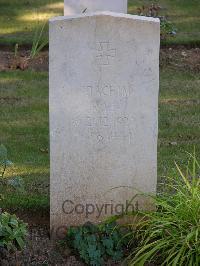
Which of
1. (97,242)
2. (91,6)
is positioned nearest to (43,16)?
(91,6)

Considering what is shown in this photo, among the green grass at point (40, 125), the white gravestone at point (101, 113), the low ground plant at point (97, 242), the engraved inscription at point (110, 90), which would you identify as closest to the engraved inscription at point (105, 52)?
the white gravestone at point (101, 113)

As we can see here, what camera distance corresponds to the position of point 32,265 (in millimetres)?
4648

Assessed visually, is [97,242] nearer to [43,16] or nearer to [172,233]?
[172,233]

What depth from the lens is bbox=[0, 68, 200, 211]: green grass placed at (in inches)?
243

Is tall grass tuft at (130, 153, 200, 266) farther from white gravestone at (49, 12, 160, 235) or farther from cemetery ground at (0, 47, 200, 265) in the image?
cemetery ground at (0, 47, 200, 265)

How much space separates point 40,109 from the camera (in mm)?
8320

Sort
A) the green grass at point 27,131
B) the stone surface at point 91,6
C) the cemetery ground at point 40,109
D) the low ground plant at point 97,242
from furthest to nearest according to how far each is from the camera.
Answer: the stone surface at point 91,6
the green grass at point 27,131
the cemetery ground at point 40,109
the low ground plant at point 97,242

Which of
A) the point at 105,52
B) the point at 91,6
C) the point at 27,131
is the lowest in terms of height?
the point at 27,131

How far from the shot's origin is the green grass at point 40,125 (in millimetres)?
6180

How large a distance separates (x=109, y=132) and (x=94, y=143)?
0.41 ft

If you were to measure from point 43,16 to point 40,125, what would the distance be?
5011 millimetres

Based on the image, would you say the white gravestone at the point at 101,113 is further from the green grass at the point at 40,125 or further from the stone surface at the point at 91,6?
the stone surface at the point at 91,6

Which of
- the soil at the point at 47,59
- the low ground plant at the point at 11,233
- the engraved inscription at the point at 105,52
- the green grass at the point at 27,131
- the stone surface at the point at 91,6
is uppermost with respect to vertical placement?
the stone surface at the point at 91,6

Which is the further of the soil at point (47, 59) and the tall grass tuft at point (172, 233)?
the soil at point (47, 59)
